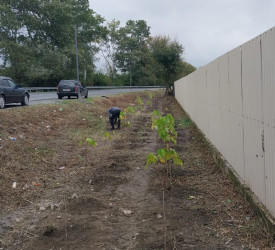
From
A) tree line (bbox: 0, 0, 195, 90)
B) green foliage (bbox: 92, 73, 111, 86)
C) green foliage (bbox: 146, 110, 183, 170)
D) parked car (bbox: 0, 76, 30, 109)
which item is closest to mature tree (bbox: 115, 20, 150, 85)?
green foliage (bbox: 92, 73, 111, 86)

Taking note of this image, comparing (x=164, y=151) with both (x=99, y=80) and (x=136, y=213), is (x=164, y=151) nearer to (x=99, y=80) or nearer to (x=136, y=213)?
(x=136, y=213)

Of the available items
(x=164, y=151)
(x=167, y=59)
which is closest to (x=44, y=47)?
(x=167, y=59)

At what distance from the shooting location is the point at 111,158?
7988mm

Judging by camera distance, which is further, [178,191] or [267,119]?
[178,191]

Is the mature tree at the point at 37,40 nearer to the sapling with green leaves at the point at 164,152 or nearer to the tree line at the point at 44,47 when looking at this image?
the tree line at the point at 44,47

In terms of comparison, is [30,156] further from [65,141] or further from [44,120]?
[44,120]

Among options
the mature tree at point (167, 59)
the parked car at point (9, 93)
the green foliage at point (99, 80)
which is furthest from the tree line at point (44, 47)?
the parked car at point (9, 93)

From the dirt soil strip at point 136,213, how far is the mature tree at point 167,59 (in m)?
32.6

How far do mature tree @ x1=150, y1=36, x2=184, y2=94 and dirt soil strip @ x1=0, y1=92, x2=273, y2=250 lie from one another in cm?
3261

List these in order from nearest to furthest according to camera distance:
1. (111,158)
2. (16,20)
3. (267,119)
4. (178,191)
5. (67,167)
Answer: (267,119), (178,191), (67,167), (111,158), (16,20)

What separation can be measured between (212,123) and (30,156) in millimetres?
4266

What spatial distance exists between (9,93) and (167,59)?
2689 centimetres

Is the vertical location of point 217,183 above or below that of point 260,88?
below

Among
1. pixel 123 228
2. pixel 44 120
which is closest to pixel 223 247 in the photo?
pixel 123 228
